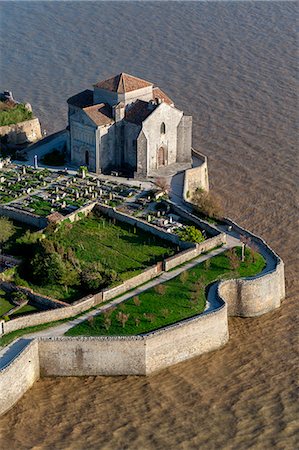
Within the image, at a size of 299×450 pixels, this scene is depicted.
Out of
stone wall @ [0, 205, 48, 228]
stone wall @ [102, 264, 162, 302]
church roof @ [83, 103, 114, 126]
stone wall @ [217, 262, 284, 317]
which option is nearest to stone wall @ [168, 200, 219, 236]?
stone wall @ [217, 262, 284, 317]

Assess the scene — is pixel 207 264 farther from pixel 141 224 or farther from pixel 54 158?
pixel 54 158

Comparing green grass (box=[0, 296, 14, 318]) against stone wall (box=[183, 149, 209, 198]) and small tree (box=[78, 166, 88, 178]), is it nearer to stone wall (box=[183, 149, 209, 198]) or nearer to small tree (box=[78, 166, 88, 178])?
stone wall (box=[183, 149, 209, 198])

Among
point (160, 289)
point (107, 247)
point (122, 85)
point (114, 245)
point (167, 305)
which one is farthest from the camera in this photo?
point (122, 85)

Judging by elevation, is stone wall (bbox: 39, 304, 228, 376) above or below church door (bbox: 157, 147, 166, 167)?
below

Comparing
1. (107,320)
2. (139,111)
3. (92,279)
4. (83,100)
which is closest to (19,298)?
(92,279)

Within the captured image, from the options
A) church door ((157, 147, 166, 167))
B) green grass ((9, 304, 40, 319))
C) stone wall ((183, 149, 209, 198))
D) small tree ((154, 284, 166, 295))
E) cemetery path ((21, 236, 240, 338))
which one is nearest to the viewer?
cemetery path ((21, 236, 240, 338))

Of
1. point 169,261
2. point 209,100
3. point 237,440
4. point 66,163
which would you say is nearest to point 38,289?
point 169,261
